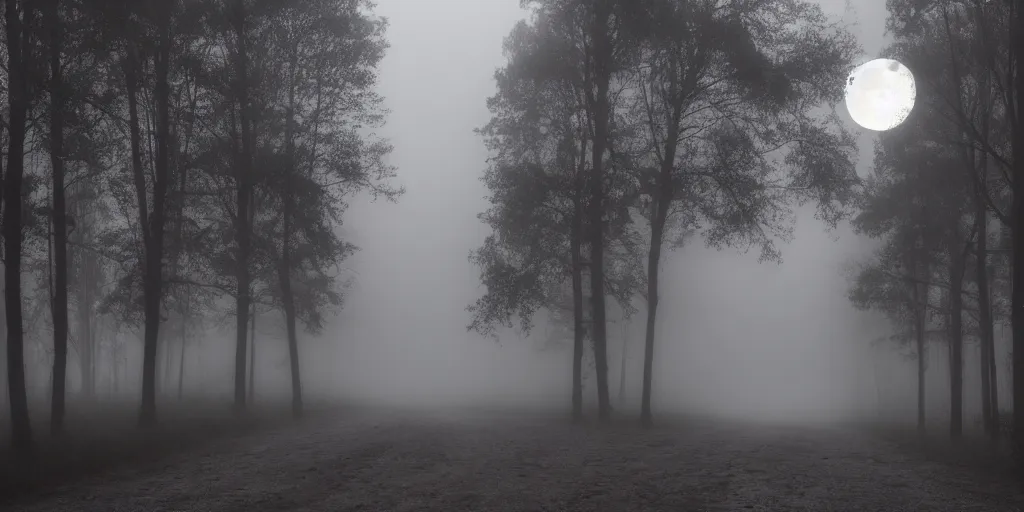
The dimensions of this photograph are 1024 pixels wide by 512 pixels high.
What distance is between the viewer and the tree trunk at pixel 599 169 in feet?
63.9

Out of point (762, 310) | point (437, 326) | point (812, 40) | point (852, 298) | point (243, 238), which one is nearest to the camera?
point (812, 40)

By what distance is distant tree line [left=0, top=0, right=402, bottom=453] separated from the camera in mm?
14547

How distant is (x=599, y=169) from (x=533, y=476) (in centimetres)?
1071

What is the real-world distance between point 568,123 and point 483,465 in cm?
1223

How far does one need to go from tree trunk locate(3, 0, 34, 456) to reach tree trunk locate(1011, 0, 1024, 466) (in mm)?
18804

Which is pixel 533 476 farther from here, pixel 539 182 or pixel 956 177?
pixel 956 177

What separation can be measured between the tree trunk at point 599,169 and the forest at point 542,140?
61 millimetres

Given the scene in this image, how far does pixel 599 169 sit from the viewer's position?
1989 cm

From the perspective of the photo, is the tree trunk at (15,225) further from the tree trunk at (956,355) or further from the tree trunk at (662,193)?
the tree trunk at (956,355)

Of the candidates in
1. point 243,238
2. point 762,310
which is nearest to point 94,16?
point 243,238

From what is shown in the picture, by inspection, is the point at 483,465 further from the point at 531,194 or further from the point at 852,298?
the point at 852,298

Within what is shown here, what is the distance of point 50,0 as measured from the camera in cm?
1370

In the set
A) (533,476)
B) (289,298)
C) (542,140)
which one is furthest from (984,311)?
(289,298)

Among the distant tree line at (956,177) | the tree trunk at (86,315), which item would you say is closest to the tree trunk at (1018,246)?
the distant tree line at (956,177)
